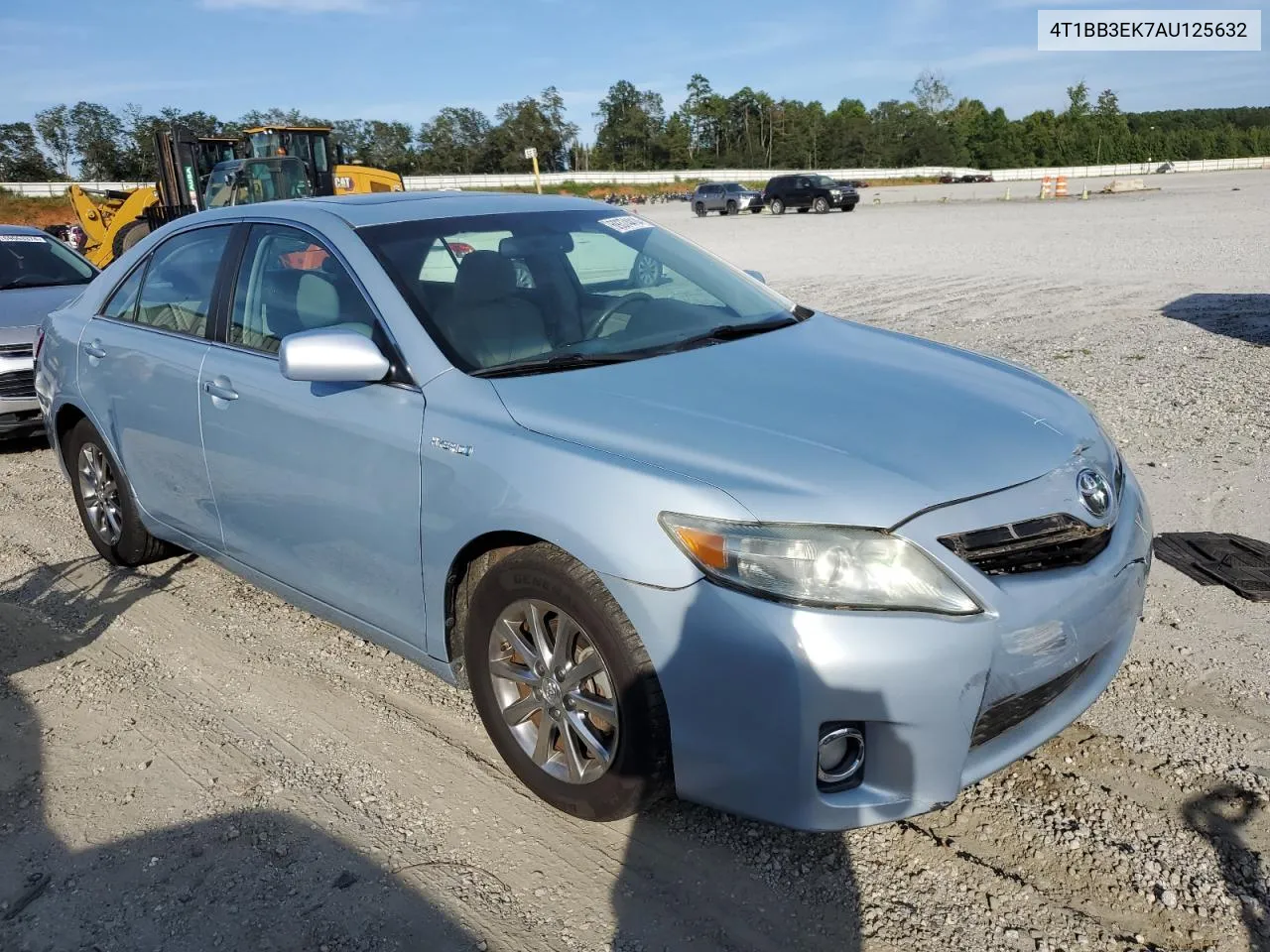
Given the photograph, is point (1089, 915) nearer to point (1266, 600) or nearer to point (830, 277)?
point (1266, 600)

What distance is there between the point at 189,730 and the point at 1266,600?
13.4 feet

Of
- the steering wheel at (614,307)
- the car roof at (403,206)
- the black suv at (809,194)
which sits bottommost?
the steering wheel at (614,307)

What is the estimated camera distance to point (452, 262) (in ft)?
11.3

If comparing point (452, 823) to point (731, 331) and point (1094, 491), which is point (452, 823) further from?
point (1094, 491)

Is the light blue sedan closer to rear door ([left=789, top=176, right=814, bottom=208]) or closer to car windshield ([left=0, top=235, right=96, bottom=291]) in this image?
car windshield ([left=0, top=235, right=96, bottom=291])

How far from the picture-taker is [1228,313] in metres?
10.7

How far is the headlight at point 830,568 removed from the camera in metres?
2.28

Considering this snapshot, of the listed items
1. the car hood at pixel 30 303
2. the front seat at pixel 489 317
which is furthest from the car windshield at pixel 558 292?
the car hood at pixel 30 303

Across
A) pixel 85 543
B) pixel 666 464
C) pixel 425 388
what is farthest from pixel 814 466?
pixel 85 543

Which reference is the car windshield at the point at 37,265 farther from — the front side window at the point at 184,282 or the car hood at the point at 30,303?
the front side window at the point at 184,282

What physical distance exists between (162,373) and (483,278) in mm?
1551

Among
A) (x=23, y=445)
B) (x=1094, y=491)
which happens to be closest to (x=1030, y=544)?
(x=1094, y=491)

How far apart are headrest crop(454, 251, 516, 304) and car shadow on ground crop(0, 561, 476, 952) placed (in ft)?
5.65


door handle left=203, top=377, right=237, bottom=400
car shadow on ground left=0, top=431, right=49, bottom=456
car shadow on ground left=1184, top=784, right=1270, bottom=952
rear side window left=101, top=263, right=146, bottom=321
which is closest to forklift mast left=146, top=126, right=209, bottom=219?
car shadow on ground left=0, top=431, right=49, bottom=456
